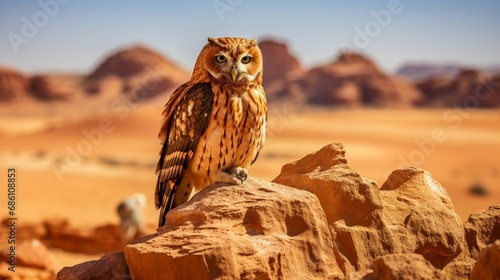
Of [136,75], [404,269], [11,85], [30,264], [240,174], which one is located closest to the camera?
[404,269]

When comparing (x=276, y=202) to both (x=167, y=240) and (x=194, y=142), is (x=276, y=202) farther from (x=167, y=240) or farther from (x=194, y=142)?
(x=194, y=142)

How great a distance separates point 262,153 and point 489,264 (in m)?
28.0

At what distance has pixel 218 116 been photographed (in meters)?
4.36

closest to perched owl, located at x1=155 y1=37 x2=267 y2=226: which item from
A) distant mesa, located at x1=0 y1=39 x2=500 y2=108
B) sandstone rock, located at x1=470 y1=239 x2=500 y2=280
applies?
sandstone rock, located at x1=470 y1=239 x2=500 y2=280

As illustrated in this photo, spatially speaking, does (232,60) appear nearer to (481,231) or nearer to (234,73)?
(234,73)

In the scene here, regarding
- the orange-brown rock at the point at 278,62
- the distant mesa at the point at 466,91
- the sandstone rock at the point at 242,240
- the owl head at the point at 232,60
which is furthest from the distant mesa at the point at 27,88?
the sandstone rock at the point at 242,240

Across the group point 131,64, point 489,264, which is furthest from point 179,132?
point 131,64

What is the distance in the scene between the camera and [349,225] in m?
4.07

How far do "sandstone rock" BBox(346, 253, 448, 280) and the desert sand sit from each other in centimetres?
944

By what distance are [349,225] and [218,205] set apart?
41.4 inches

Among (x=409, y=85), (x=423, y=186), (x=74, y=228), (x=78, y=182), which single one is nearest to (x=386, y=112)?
(x=409, y=85)

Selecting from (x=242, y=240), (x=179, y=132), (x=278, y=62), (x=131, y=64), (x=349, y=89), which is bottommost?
(x=242, y=240)

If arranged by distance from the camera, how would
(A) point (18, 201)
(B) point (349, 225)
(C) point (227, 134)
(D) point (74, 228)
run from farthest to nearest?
(A) point (18, 201)
(D) point (74, 228)
(C) point (227, 134)
(B) point (349, 225)

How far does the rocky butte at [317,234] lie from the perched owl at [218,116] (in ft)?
1.51
